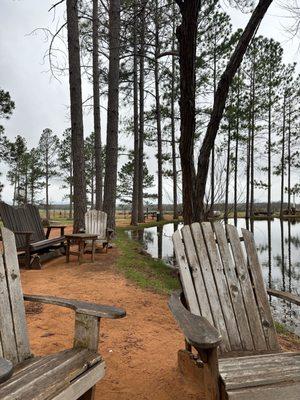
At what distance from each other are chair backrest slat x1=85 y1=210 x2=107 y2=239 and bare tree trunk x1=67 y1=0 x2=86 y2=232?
78 cm

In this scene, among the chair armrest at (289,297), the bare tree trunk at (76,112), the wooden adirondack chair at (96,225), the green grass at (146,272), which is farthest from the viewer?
the bare tree trunk at (76,112)

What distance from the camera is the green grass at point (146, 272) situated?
18.1 feet

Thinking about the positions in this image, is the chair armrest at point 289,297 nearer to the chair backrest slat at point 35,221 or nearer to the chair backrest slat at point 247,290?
the chair backrest slat at point 247,290

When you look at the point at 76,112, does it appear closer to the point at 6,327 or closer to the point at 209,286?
the point at 209,286

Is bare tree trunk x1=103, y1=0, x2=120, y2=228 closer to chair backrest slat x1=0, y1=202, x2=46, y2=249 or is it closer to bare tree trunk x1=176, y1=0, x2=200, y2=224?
chair backrest slat x1=0, y1=202, x2=46, y2=249

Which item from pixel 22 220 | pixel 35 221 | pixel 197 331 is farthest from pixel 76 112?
pixel 197 331

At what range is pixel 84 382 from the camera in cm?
149

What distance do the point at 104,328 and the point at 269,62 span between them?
22927 mm

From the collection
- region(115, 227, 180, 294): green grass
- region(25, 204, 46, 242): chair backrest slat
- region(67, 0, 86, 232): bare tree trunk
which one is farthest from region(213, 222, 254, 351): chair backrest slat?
region(67, 0, 86, 232): bare tree trunk

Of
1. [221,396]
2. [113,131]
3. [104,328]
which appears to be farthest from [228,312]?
[113,131]

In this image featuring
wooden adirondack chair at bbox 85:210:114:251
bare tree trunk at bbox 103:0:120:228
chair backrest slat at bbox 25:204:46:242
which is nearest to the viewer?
chair backrest slat at bbox 25:204:46:242

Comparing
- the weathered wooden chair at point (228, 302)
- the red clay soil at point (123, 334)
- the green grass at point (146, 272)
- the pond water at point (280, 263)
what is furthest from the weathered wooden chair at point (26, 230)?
the weathered wooden chair at point (228, 302)

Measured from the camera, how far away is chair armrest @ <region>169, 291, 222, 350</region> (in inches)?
53.2

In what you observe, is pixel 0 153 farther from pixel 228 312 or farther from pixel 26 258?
pixel 228 312
